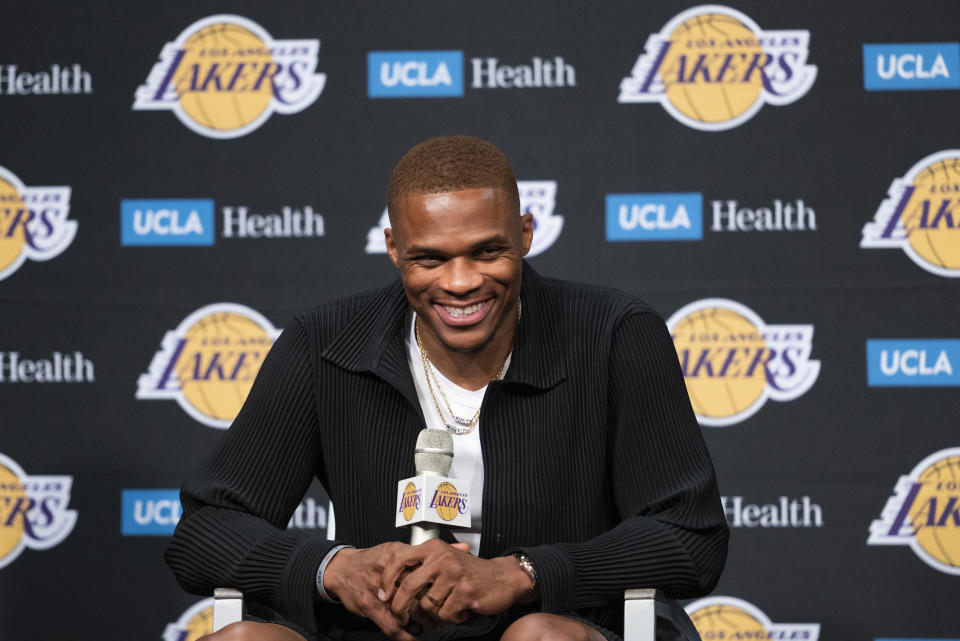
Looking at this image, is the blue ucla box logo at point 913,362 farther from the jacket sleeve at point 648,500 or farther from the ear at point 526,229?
the ear at point 526,229

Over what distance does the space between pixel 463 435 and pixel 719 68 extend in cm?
182

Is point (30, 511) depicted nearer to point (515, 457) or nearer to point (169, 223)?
point (169, 223)

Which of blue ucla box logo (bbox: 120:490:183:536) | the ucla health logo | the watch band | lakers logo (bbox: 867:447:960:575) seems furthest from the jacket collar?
lakers logo (bbox: 867:447:960:575)

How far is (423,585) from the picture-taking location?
1.55 metres

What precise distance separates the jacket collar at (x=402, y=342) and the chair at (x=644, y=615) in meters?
0.41

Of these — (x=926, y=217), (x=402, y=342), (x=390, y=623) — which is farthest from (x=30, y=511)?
(x=926, y=217)

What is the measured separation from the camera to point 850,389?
10.4 feet

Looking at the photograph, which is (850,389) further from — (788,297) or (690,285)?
(690,285)

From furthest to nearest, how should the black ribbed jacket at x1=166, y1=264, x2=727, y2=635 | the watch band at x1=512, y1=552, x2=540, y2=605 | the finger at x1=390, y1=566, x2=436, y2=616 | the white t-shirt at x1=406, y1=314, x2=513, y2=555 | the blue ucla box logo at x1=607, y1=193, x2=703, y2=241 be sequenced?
1. the blue ucla box logo at x1=607, y1=193, x2=703, y2=241
2. the white t-shirt at x1=406, y1=314, x2=513, y2=555
3. the black ribbed jacket at x1=166, y1=264, x2=727, y2=635
4. the watch band at x1=512, y1=552, x2=540, y2=605
5. the finger at x1=390, y1=566, x2=436, y2=616

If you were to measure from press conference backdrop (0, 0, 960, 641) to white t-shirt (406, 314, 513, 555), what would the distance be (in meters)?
1.35

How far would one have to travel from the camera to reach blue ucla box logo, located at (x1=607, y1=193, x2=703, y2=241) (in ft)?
10.6

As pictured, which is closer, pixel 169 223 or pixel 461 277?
pixel 461 277

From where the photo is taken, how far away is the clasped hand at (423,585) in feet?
5.09

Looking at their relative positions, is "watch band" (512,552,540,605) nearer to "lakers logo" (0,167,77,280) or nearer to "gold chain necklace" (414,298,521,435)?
"gold chain necklace" (414,298,521,435)
